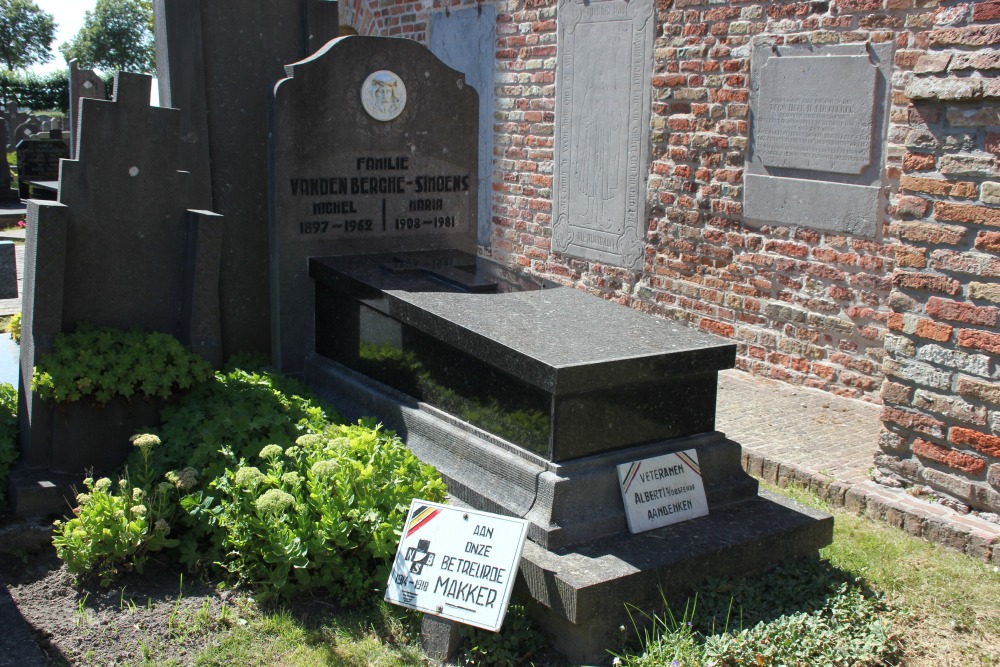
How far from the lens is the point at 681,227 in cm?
689

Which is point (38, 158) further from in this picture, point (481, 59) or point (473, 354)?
point (473, 354)

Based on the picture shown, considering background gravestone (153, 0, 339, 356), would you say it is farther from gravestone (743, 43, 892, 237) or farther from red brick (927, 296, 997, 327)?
red brick (927, 296, 997, 327)

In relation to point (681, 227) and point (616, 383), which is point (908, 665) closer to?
point (616, 383)

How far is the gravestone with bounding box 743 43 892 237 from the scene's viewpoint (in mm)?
5531

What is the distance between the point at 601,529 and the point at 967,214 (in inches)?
80.1

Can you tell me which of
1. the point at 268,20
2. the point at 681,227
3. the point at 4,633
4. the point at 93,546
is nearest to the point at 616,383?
the point at 93,546

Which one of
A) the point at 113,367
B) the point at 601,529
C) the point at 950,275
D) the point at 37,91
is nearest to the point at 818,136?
the point at 950,275

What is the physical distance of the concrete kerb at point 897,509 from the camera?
377 centimetres

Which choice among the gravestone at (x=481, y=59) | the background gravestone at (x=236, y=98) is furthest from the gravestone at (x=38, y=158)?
the background gravestone at (x=236, y=98)

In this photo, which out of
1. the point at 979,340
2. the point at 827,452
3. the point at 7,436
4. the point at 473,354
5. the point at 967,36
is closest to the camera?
the point at 473,354

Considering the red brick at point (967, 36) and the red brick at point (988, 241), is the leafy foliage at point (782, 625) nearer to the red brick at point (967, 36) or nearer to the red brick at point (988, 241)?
the red brick at point (988, 241)

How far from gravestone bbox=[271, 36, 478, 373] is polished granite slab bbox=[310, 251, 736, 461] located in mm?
410

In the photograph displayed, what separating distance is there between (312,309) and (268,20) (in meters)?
1.60

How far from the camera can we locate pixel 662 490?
3404mm
